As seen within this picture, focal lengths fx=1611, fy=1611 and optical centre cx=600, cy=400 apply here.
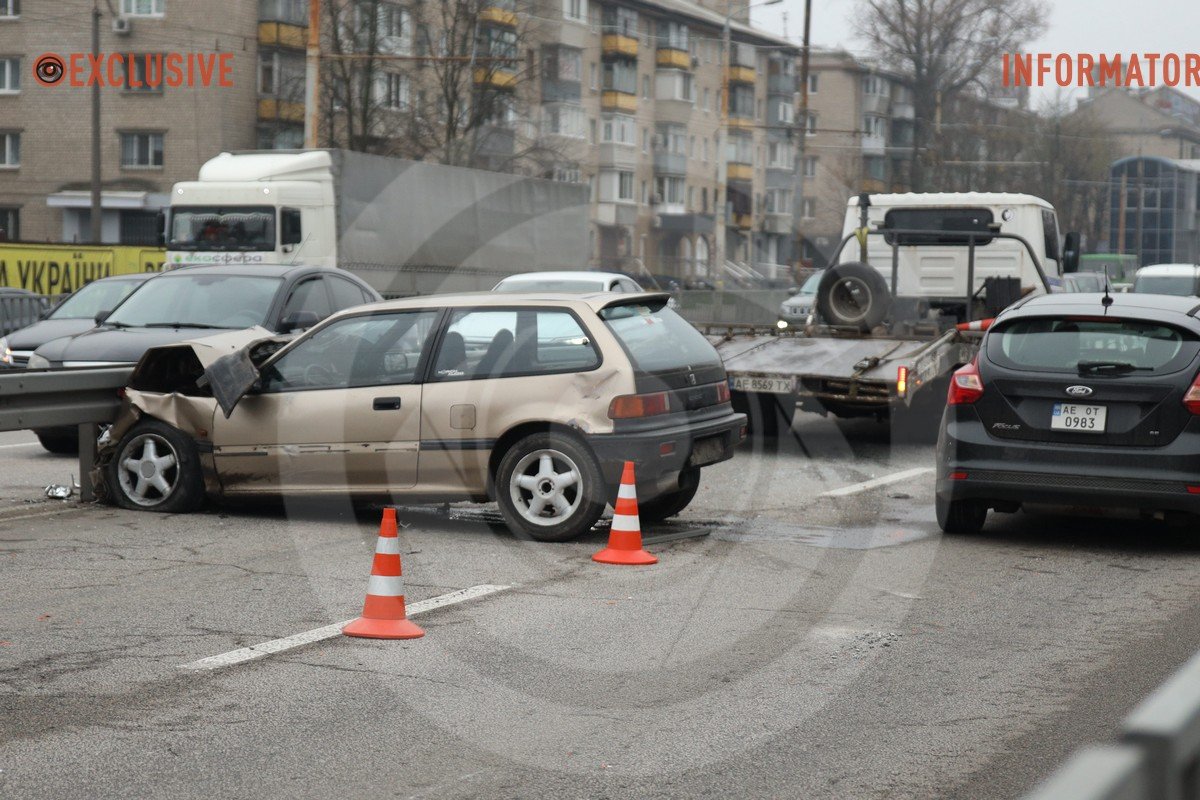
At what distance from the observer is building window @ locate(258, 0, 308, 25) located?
5859 centimetres

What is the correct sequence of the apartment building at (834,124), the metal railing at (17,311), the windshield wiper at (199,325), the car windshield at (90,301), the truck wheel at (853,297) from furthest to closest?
the apartment building at (834,124), the metal railing at (17,311), the car windshield at (90,301), the truck wheel at (853,297), the windshield wiper at (199,325)

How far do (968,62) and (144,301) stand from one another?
53.6 metres

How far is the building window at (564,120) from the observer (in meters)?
74.9

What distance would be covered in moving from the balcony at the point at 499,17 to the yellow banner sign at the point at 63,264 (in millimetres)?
23078

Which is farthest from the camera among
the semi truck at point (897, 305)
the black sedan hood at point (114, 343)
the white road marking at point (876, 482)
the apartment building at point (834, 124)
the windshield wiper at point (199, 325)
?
the apartment building at point (834, 124)

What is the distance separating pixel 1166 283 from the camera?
1224 inches

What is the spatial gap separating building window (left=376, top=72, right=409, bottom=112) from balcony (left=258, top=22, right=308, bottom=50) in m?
3.21

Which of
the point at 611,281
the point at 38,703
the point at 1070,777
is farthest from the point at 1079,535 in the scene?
the point at 611,281

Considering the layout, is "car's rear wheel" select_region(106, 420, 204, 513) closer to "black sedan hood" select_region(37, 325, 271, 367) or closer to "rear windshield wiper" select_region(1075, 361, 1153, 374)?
"black sedan hood" select_region(37, 325, 271, 367)

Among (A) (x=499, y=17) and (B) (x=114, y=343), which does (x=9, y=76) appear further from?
(B) (x=114, y=343)

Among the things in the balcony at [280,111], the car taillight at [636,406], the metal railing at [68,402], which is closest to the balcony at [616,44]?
the balcony at [280,111]

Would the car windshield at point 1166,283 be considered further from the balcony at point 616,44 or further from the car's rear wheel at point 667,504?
the balcony at point 616,44

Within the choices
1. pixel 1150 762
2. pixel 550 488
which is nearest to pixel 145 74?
pixel 550 488

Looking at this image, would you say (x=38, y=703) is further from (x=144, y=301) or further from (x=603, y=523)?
(x=144, y=301)
